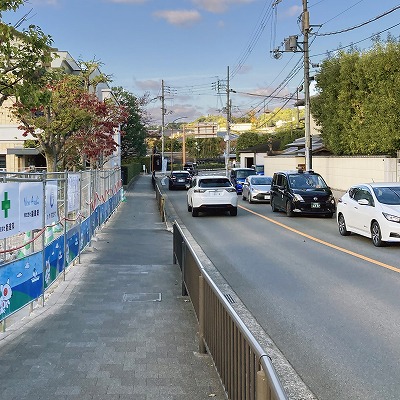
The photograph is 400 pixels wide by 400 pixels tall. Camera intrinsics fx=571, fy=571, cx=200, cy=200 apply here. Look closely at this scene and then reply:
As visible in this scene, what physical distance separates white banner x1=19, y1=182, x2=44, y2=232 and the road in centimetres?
332

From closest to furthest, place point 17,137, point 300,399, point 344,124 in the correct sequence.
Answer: point 300,399 < point 344,124 < point 17,137

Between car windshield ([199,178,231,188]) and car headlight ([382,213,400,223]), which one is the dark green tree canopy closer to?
car windshield ([199,178,231,188])

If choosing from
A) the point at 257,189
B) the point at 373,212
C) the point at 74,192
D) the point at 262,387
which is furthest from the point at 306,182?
the point at 262,387

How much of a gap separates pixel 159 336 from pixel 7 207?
7.68 ft

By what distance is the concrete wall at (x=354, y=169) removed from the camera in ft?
93.6

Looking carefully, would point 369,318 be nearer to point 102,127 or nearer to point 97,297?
point 97,297

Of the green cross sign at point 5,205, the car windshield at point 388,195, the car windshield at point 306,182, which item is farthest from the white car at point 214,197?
the green cross sign at point 5,205

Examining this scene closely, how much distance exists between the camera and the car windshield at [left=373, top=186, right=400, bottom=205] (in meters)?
14.6

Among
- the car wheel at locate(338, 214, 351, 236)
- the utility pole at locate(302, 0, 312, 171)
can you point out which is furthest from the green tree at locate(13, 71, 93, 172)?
the car wheel at locate(338, 214, 351, 236)

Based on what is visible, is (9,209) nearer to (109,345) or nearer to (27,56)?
(109,345)

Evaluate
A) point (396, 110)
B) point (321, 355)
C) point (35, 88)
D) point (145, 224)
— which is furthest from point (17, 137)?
point (321, 355)

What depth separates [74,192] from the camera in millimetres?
11836

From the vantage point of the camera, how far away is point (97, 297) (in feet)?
29.7

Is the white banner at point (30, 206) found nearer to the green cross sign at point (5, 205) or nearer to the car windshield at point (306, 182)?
the green cross sign at point (5, 205)
